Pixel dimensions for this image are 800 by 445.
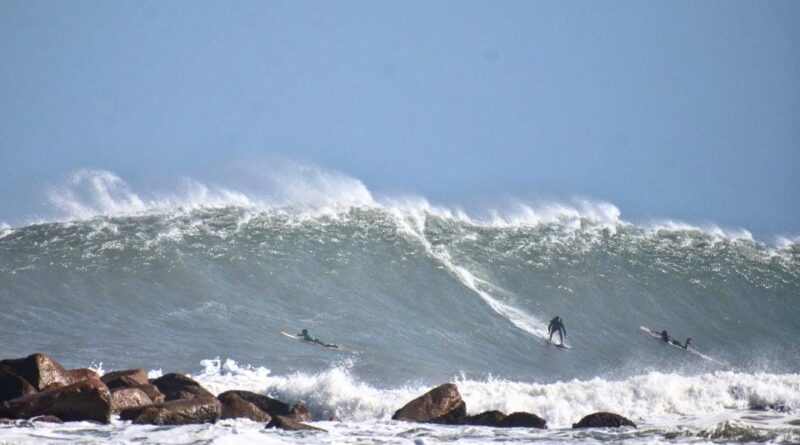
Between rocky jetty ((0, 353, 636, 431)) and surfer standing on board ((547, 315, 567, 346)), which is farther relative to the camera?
surfer standing on board ((547, 315, 567, 346))

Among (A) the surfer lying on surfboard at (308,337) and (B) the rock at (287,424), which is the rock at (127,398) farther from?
(A) the surfer lying on surfboard at (308,337)

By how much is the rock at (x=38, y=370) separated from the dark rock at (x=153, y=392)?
36.6 inches

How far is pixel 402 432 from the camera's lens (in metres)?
10.5

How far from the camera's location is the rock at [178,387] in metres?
11.9

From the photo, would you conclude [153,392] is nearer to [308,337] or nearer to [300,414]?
[300,414]

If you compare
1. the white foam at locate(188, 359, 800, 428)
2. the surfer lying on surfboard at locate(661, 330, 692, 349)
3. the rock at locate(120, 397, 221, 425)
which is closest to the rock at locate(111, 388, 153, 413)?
the rock at locate(120, 397, 221, 425)

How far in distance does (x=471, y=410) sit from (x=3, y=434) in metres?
6.31

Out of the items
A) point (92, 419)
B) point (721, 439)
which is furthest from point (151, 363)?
point (721, 439)

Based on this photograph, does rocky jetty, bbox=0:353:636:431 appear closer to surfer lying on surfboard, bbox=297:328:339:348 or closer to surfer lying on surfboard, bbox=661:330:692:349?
surfer lying on surfboard, bbox=297:328:339:348

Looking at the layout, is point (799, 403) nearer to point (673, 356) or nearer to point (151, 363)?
point (673, 356)

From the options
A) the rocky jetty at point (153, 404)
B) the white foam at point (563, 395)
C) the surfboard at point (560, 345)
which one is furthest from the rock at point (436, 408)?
the surfboard at point (560, 345)

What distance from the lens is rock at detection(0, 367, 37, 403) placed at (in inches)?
413

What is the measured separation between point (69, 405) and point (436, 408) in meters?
4.33

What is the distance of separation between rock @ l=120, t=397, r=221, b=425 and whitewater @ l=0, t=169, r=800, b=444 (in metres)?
0.24
